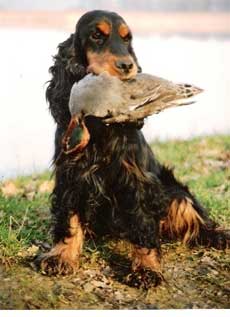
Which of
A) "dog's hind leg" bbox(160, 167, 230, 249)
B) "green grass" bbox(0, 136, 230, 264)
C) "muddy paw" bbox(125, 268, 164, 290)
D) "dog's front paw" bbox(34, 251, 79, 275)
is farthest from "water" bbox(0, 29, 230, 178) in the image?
"muddy paw" bbox(125, 268, 164, 290)

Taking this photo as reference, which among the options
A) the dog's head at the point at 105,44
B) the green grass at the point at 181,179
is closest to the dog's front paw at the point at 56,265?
the green grass at the point at 181,179

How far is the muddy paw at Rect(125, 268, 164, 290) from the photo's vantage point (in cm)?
328

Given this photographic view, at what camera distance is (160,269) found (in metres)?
3.33

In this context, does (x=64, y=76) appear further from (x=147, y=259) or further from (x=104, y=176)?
(x=147, y=259)

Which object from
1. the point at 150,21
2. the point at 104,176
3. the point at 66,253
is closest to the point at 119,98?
the point at 104,176

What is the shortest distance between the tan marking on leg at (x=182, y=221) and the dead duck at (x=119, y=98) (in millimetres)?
666

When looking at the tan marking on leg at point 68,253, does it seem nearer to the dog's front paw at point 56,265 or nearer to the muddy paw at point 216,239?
the dog's front paw at point 56,265

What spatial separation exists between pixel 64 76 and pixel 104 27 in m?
0.31

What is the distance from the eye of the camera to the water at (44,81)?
353cm

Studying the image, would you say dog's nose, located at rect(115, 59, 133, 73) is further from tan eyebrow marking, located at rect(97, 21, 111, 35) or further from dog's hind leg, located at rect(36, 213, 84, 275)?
dog's hind leg, located at rect(36, 213, 84, 275)

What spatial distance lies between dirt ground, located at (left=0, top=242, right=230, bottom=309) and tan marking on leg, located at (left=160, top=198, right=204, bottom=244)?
159mm

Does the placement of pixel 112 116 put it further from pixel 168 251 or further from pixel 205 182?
pixel 205 182

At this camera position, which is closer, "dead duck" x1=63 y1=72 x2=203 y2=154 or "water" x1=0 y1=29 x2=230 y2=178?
"dead duck" x1=63 y1=72 x2=203 y2=154
